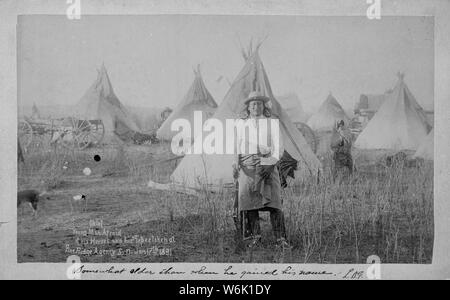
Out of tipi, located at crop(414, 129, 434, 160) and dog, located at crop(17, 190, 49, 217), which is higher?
tipi, located at crop(414, 129, 434, 160)

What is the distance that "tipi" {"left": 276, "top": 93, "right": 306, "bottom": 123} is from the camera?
148 inches

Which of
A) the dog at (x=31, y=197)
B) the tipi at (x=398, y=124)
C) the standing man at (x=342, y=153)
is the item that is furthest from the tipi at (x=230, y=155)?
the dog at (x=31, y=197)

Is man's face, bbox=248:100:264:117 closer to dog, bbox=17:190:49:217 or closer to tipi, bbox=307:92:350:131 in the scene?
tipi, bbox=307:92:350:131

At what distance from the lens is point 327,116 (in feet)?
12.4

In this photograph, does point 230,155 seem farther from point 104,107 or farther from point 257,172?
point 104,107

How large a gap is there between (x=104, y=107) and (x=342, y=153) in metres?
1.80

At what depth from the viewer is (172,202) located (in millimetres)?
3773

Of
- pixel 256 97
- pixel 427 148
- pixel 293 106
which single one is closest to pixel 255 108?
pixel 256 97

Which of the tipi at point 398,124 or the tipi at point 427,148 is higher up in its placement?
the tipi at point 398,124

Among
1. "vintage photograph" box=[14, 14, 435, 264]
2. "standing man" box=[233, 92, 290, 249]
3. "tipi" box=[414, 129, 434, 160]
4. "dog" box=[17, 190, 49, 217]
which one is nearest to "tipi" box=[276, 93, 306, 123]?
"vintage photograph" box=[14, 14, 435, 264]

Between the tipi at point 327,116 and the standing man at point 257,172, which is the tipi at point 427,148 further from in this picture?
the standing man at point 257,172

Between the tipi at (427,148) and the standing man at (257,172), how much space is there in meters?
1.05

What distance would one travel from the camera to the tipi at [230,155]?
12.3 ft
